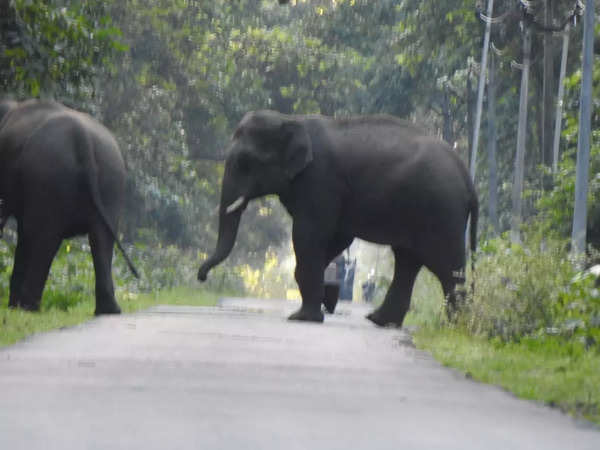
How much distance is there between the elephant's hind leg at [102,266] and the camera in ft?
53.6

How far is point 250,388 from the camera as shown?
28.2 ft

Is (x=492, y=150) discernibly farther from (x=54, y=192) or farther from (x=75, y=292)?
(x=54, y=192)

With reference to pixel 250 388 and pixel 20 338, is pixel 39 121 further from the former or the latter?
pixel 250 388

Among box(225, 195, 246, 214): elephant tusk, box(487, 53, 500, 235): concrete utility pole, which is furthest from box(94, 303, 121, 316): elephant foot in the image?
box(487, 53, 500, 235): concrete utility pole

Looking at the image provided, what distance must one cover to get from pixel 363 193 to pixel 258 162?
128 centimetres

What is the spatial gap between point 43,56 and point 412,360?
625 cm

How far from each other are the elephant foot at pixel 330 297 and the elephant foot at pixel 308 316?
139 inches

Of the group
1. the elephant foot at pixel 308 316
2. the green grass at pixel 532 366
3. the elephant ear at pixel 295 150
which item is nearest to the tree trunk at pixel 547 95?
the elephant ear at pixel 295 150

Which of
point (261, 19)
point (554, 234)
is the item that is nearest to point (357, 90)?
point (261, 19)

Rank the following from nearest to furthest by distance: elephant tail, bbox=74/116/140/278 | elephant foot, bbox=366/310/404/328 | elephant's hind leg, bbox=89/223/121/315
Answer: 1. elephant tail, bbox=74/116/140/278
2. elephant's hind leg, bbox=89/223/121/315
3. elephant foot, bbox=366/310/404/328

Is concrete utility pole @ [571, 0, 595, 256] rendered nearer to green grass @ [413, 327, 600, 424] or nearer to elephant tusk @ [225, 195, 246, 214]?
elephant tusk @ [225, 195, 246, 214]

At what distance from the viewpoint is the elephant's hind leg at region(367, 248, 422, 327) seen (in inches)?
707

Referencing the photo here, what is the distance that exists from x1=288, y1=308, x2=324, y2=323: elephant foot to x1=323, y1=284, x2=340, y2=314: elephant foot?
3.54 metres

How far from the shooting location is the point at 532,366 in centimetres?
1101
